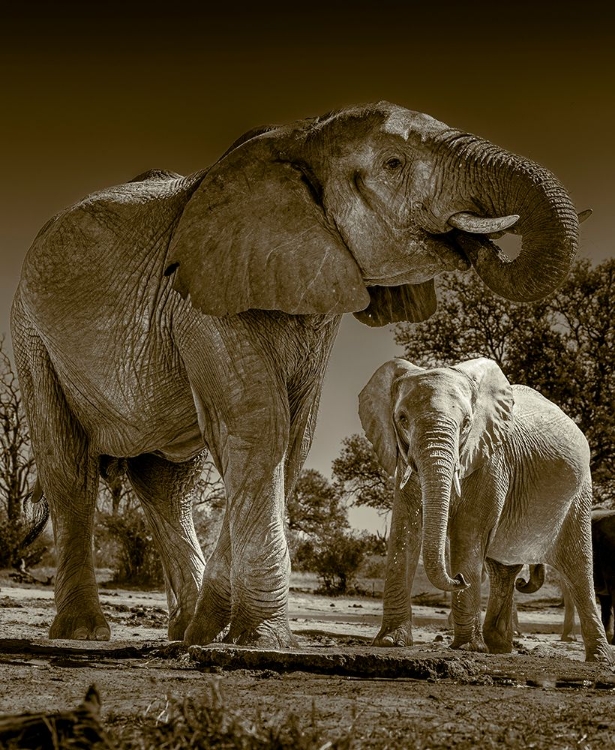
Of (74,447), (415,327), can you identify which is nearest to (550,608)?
(415,327)

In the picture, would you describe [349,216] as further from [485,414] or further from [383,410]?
[485,414]

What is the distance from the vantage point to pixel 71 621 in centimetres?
784

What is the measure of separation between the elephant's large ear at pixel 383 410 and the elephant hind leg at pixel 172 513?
4.50ft

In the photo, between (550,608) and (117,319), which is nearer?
(117,319)

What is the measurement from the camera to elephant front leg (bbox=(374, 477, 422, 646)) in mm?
8117

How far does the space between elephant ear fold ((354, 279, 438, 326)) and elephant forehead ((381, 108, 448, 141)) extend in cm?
110

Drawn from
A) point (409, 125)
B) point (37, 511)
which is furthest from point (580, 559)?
point (37, 511)

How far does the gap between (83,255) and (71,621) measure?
249 centimetres

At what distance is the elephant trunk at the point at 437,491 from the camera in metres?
6.88

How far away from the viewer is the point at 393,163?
652 centimetres

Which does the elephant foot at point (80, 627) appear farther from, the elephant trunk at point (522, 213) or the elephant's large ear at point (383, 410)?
the elephant trunk at point (522, 213)

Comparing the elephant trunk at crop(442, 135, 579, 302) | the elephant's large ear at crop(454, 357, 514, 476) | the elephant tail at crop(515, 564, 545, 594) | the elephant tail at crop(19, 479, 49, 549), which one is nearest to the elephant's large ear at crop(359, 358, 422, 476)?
the elephant's large ear at crop(454, 357, 514, 476)

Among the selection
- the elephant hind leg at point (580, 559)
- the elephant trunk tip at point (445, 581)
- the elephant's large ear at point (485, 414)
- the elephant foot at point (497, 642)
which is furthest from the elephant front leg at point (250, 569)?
the elephant foot at point (497, 642)

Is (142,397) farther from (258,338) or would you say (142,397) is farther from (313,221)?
(313,221)
